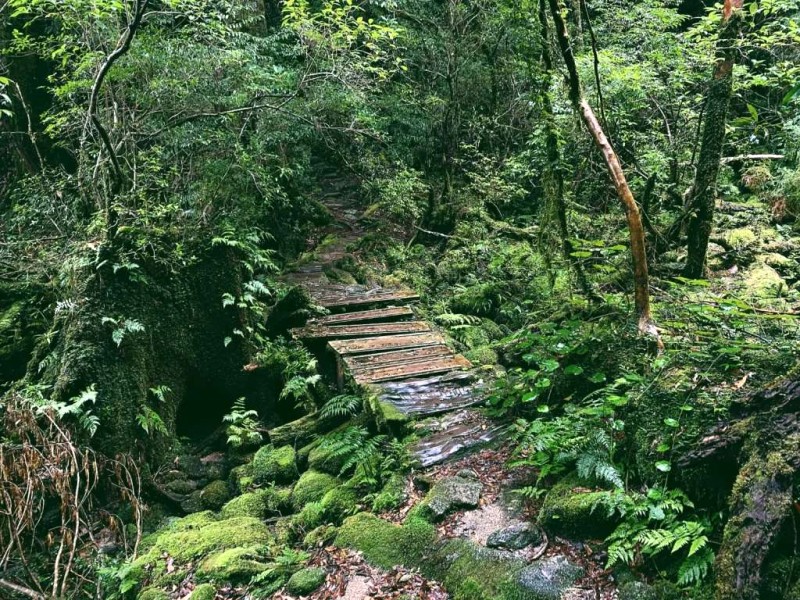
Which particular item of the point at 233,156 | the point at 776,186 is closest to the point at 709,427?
the point at 233,156

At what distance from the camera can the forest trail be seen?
5.91m

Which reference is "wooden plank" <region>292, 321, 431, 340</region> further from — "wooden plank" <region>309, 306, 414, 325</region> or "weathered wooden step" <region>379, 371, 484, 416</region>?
"weathered wooden step" <region>379, 371, 484, 416</region>

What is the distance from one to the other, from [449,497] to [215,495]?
3426 mm

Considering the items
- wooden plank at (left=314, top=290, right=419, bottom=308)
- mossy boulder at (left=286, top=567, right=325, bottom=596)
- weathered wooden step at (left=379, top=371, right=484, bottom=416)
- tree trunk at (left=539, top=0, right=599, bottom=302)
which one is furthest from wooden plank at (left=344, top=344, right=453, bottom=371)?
mossy boulder at (left=286, top=567, right=325, bottom=596)

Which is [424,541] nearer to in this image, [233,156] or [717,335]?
[717,335]

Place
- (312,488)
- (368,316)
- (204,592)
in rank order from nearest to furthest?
(204,592) < (312,488) < (368,316)

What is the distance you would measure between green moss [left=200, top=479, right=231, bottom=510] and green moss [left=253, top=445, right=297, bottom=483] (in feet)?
1.42

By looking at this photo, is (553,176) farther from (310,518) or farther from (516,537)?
(310,518)

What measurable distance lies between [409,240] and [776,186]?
354 inches

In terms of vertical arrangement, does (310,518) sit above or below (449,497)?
below

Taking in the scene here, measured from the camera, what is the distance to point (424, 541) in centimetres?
432

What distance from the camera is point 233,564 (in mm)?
4641

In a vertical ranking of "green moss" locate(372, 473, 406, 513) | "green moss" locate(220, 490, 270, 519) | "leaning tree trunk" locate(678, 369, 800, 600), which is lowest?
"green moss" locate(220, 490, 270, 519)

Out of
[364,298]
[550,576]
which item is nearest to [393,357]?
[364,298]
